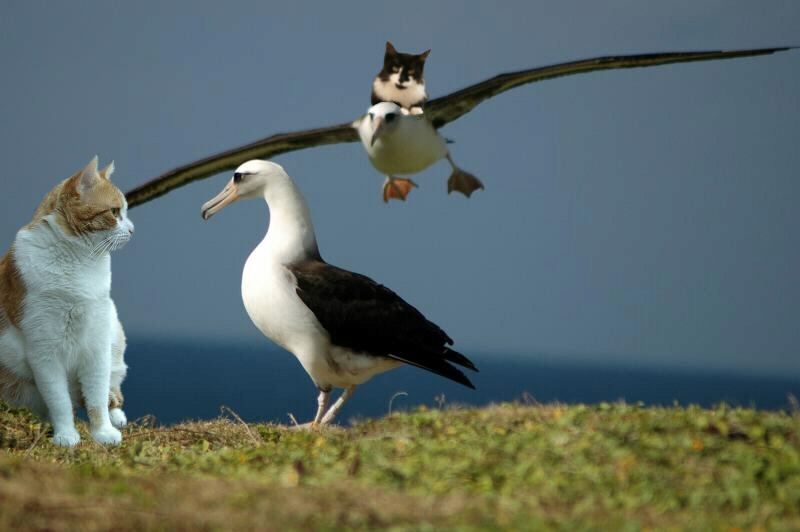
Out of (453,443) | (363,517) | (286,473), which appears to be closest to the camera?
(363,517)

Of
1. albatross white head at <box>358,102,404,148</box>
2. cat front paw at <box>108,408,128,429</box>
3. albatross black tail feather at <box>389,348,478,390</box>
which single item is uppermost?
albatross white head at <box>358,102,404,148</box>

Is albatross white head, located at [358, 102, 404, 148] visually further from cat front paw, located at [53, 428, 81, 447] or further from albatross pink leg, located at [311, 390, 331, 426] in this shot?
cat front paw, located at [53, 428, 81, 447]

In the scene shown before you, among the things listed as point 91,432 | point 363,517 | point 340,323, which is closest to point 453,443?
point 363,517

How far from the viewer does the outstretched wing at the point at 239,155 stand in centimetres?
918

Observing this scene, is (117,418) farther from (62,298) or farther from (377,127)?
(377,127)

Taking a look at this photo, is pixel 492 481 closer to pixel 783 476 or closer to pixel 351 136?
pixel 783 476

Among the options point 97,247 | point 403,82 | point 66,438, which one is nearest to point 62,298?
point 97,247

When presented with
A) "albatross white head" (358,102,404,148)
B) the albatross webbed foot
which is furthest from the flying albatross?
the albatross webbed foot

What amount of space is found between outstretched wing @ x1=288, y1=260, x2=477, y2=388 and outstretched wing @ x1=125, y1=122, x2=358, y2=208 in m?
1.98

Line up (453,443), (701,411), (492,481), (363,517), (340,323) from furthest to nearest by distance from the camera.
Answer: (340,323)
(701,411)
(453,443)
(492,481)
(363,517)

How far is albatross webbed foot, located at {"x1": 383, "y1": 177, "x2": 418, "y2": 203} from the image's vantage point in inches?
408

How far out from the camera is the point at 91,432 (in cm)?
782

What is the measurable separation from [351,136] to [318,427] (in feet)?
10.2

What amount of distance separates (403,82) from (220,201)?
2001 mm
